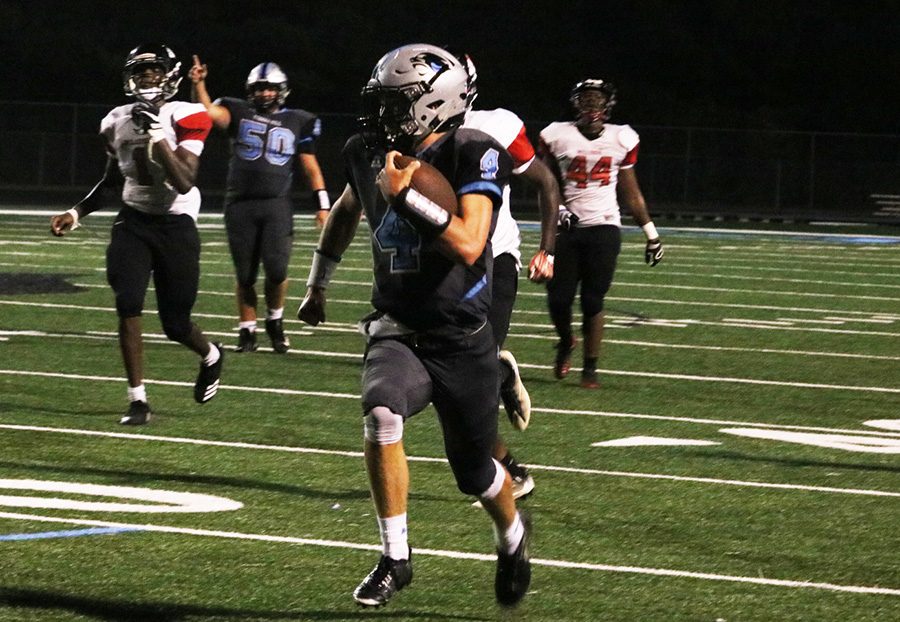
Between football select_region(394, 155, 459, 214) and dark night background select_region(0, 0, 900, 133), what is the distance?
143 feet

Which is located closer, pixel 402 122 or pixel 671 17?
pixel 402 122

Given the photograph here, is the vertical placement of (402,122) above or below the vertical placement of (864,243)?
above

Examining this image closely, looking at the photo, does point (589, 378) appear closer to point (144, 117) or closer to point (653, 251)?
point (653, 251)

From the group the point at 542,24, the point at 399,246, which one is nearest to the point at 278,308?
the point at 399,246

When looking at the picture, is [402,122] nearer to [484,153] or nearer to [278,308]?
[484,153]

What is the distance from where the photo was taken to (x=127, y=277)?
9.56 meters

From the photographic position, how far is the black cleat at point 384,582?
5.46 m

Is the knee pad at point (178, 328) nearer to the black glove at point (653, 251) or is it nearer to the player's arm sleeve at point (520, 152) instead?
the player's arm sleeve at point (520, 152)

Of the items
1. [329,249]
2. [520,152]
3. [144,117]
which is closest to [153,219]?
[144,117]

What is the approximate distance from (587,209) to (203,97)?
106 inches

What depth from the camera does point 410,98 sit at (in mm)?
5609

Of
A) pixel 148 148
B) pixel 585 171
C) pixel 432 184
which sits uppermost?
pixel 432 184

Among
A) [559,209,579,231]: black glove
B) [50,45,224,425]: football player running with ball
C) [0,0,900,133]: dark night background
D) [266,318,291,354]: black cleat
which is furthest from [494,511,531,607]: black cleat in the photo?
[0,0,900,133]: dark night background

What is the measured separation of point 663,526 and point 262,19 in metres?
47.5
